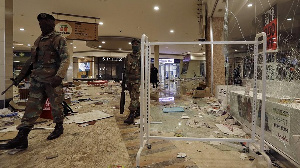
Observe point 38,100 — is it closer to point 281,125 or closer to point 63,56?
point 63,56

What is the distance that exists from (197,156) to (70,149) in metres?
1.45

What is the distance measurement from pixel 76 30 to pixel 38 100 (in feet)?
19.1

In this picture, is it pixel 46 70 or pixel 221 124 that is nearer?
pixel 46 70

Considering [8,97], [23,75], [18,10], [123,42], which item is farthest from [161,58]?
[23,75]

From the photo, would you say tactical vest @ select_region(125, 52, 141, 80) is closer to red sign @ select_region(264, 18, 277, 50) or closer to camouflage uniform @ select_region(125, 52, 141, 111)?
camouflage uniform @ select_region(125, 52, 141, 111)

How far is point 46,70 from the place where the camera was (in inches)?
90.7

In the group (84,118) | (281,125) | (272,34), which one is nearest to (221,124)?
(281,125)

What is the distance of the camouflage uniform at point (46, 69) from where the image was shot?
2238mm

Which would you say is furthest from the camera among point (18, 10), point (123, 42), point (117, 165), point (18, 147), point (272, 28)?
point (123, 42)

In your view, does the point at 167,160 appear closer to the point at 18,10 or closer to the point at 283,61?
the point at 283,61

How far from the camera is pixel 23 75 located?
7.93 ft

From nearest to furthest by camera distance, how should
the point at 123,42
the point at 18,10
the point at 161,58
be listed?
the point at 18,10
the point at 123,42
the point at 161,58

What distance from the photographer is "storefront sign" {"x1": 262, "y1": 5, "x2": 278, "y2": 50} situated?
7.37ft

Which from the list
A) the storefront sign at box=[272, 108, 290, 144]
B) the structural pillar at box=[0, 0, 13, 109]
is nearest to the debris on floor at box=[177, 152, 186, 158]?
the storefront sign at box=[272, 108, 290, 144]
